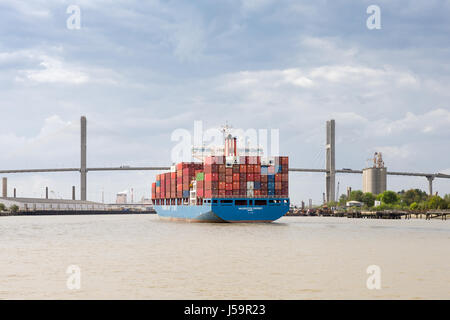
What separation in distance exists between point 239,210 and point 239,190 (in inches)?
151

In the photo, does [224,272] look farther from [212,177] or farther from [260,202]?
[260,202]

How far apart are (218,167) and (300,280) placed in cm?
5959

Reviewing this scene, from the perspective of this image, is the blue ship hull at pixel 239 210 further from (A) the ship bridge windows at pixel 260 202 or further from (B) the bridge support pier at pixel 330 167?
(B) the bridge support pier at pixel 330 167

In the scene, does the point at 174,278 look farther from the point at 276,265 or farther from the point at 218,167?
the point at 218,167

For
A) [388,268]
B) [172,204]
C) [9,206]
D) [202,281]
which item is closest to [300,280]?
[202,281]

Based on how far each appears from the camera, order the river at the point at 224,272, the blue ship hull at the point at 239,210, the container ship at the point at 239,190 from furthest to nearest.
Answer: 1. the container ship at the point at 239,190
2. the blue ship hull at the point at 239,210
3. the river at the point at 224,272

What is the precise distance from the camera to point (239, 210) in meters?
78.1

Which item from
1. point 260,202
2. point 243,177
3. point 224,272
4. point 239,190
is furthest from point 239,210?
point 224,272

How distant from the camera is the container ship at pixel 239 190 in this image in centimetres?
7844

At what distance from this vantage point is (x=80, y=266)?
27297mm
